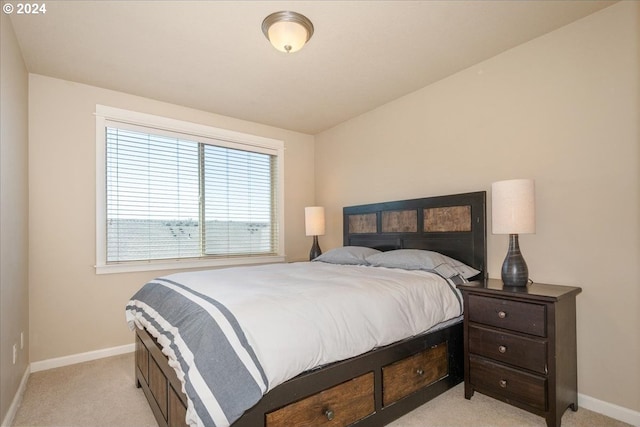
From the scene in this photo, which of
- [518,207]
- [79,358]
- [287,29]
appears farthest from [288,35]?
[79,358]

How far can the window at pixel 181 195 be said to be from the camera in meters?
3.25

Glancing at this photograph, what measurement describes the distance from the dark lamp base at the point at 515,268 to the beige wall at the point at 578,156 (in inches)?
12.2

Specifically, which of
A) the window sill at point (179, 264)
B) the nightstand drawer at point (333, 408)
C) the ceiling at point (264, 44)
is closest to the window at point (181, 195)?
the window sill at point (179, 264)

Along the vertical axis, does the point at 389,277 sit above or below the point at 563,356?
above

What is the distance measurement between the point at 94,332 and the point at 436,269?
3.13 m

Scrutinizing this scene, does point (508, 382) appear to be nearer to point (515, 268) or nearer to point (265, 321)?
point (515, 268)

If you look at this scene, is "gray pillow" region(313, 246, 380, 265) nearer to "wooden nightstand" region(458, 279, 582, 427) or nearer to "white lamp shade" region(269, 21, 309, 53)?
"wooden nightstand" region(458, 279, 582, 427)

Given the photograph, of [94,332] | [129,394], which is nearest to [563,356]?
[129,394]

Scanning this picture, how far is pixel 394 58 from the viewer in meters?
2.70

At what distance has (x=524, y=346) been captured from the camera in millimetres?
1965

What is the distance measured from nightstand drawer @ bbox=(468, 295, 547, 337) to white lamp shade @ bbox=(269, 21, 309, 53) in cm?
209

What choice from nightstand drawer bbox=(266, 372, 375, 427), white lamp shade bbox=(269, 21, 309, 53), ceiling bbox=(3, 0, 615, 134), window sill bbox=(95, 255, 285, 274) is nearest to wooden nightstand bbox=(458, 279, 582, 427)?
nightstand drawer bbox=(266, 372, 375, 427)

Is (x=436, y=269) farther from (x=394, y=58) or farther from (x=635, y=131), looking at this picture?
(x=394, y=58)

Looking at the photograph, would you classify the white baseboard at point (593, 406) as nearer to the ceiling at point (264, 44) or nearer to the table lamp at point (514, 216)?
the table lamp at point (514, 216)
